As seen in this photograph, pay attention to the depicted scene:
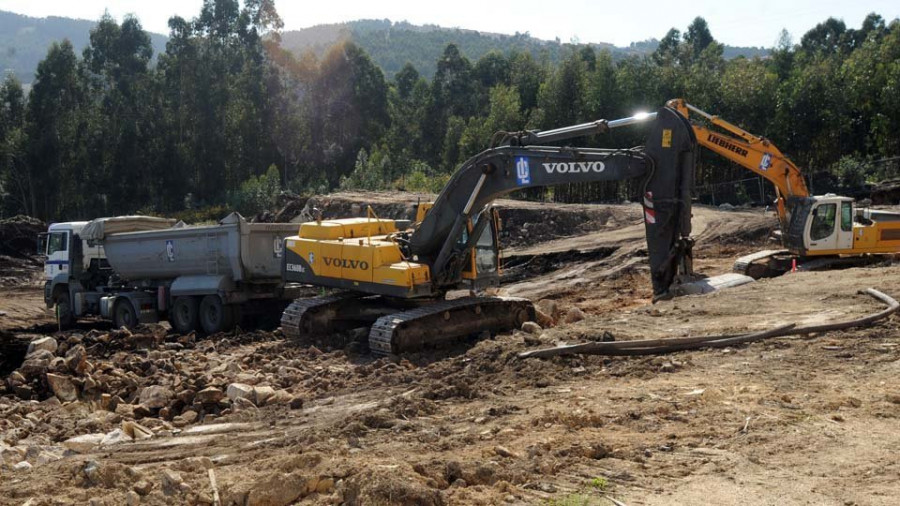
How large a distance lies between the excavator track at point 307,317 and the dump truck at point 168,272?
3.46 metres

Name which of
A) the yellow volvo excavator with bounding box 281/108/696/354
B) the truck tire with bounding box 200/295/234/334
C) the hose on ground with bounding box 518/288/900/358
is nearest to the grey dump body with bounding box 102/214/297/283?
the truck tire with bounding box 200/295/234/334

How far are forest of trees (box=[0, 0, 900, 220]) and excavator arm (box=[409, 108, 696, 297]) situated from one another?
24.4 m

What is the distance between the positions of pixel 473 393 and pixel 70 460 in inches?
162

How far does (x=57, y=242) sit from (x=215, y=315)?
23.0 feet

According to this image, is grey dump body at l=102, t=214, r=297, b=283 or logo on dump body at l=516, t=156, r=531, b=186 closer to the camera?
logo on dump body at l=516, t=156, r=531, b=186

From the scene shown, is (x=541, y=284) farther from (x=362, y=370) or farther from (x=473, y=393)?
(x=473, y=393)

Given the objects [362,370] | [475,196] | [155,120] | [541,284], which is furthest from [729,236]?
[155,120]

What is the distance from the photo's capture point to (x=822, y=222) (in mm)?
18719

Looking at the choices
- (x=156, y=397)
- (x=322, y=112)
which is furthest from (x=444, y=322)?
(x=322, y=112)

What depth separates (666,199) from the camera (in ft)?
46.8

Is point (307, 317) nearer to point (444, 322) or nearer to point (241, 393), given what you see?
point (444, 322)

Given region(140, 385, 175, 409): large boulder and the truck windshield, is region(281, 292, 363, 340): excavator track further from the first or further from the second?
the truck windshield

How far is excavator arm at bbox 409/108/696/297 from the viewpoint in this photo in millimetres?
13672

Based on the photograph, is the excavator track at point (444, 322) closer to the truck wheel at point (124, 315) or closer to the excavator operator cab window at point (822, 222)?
the excavator operator cab window at point (822, 222)
